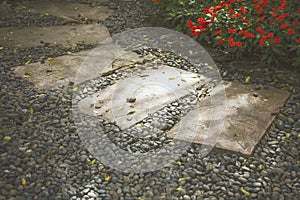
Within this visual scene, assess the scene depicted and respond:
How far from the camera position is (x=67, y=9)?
15.4 feet

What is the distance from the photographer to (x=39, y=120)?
8.25 ft

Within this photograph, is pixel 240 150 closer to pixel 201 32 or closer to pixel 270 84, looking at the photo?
pixel 270 84

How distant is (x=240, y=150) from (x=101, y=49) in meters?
1.84

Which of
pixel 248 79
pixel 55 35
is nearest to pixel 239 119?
pixel 248 79

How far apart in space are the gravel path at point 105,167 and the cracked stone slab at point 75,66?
248mm

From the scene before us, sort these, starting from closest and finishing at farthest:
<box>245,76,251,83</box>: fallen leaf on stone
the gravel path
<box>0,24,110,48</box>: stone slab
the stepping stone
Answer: the gravel path
<box>245,76,251,83</box>: fallen leaf on stone
<box>0,24,110,48</box>: stone slab
the stepping stone

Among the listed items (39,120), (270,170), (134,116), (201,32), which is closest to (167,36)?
(201,32)

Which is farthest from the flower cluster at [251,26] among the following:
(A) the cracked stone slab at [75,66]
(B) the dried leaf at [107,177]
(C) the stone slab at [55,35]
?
(B) the dried leaf at [107,177]

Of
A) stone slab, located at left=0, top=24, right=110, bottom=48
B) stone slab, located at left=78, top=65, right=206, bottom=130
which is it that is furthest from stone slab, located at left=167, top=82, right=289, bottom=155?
stone slab, located at left=0, top=24, right=110, bottom=48

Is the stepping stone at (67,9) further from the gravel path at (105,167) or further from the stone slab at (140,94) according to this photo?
the gravel path at (105,167)

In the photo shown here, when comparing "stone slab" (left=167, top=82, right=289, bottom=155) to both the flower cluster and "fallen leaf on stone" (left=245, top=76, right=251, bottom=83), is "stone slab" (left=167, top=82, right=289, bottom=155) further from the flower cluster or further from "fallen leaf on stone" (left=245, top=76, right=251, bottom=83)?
the flower cluster

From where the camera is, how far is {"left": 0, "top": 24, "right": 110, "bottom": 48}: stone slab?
3.69 metres

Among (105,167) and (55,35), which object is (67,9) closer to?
(55,35)

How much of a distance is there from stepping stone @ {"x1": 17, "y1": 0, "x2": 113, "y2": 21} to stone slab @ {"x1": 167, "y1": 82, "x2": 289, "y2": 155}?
224 cm
